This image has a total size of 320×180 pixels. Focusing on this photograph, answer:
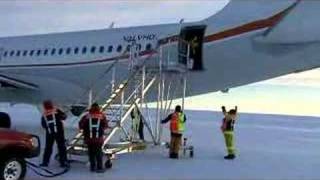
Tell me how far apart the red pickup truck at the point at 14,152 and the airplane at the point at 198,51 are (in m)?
9.21

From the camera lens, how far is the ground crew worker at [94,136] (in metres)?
15.4

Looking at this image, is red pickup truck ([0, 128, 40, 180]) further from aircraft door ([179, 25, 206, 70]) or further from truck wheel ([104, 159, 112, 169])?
aircraft door ([179, 25, 206, 70])

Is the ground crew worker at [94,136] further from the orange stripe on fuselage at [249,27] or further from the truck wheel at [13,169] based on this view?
the orange stripe on fuselage at [249,27]

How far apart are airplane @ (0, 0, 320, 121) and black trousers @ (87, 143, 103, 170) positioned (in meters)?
7.20

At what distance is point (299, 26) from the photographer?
63.6 ft

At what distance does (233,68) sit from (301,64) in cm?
232

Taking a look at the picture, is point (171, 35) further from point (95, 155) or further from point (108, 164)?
point (95, 155)

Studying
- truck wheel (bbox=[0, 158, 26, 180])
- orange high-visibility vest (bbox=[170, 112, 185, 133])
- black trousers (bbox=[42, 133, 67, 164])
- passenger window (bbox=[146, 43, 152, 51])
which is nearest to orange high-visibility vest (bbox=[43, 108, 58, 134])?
black trousers (bbox=[42, 133, 67, 164])

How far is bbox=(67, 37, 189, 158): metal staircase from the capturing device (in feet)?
57.2

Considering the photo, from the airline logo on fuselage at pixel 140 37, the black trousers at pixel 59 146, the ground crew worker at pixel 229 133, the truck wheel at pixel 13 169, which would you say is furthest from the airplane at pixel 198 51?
the truck wheel at pixel 13 169

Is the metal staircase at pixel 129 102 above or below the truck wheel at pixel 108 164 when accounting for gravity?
above

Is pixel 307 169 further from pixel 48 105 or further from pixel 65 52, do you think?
pixel 65 52

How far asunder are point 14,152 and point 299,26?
31.7 ft

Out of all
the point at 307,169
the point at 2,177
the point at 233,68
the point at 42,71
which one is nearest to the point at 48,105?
the point at 2,177
